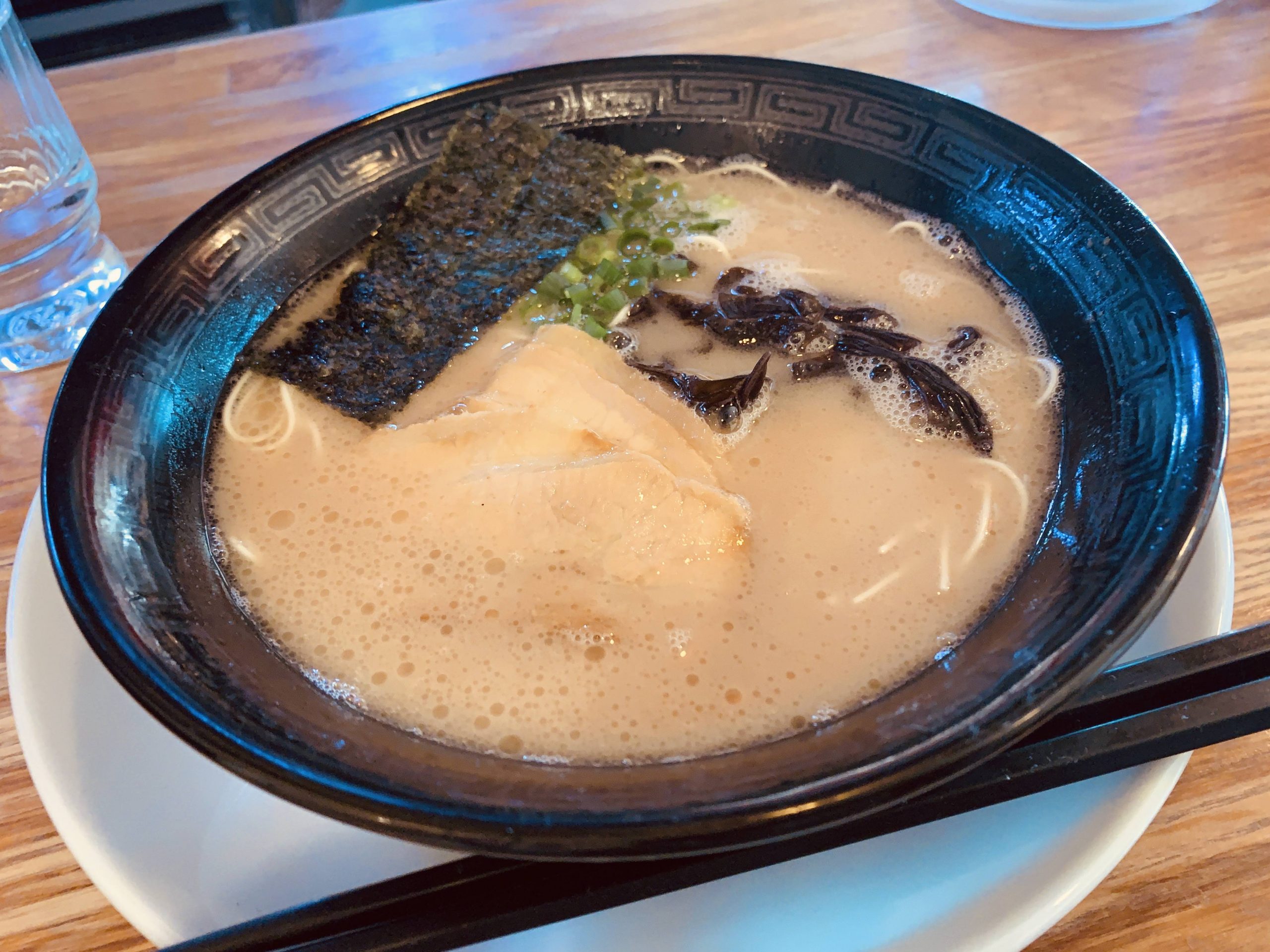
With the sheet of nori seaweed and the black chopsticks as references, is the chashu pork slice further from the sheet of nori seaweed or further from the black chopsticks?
the black chopsticks

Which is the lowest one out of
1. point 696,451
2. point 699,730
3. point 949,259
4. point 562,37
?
point 699,730

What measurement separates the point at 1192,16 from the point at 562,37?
1876 mm

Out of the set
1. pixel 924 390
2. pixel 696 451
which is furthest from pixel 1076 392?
pixel 696 451

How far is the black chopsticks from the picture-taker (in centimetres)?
93

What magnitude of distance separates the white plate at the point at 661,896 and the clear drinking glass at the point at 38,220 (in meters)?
1.08

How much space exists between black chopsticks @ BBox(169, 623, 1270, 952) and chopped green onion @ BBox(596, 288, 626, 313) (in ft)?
3.57

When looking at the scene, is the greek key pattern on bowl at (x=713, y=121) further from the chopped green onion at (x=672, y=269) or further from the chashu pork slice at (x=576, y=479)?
the chashu pork slice at (x=576, y=479)

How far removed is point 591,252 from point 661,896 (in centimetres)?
128

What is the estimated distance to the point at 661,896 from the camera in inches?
39.7

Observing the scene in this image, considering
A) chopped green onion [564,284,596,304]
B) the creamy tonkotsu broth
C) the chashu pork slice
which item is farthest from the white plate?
chopped green onion [564,284,596,304]

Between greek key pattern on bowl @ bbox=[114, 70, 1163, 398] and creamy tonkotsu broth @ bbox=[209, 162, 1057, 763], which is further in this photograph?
greek key pattern on bowl @ bbox=[114, 70, 1163, 398]

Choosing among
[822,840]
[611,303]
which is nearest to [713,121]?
[611,303]

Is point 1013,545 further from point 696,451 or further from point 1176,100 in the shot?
point 1176,100

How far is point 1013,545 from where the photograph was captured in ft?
4.34
